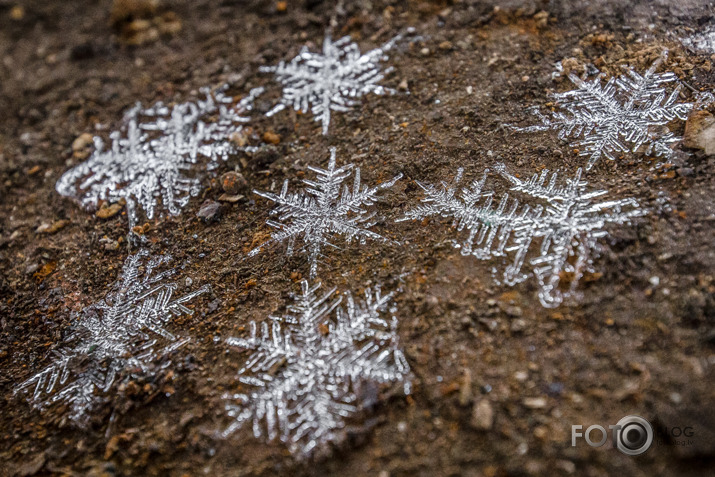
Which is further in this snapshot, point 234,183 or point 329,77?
point 329,77

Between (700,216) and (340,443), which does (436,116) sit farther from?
(340,443)

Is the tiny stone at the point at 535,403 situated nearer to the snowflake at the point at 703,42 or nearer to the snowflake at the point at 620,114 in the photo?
the snowflake at the point at 620,114

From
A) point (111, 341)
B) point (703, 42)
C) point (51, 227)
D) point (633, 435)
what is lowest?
point (633, 435)

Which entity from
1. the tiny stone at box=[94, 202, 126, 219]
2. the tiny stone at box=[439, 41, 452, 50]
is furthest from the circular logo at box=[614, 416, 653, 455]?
the tiny stone at box=[94, 202, 126, 219]

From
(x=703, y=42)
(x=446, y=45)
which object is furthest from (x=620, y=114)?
(x=446, y=45)

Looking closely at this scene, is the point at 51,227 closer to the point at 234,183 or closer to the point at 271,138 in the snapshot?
the point at 234,183

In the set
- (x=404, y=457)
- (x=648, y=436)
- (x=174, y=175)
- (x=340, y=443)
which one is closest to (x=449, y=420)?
(x=404, y=457)
